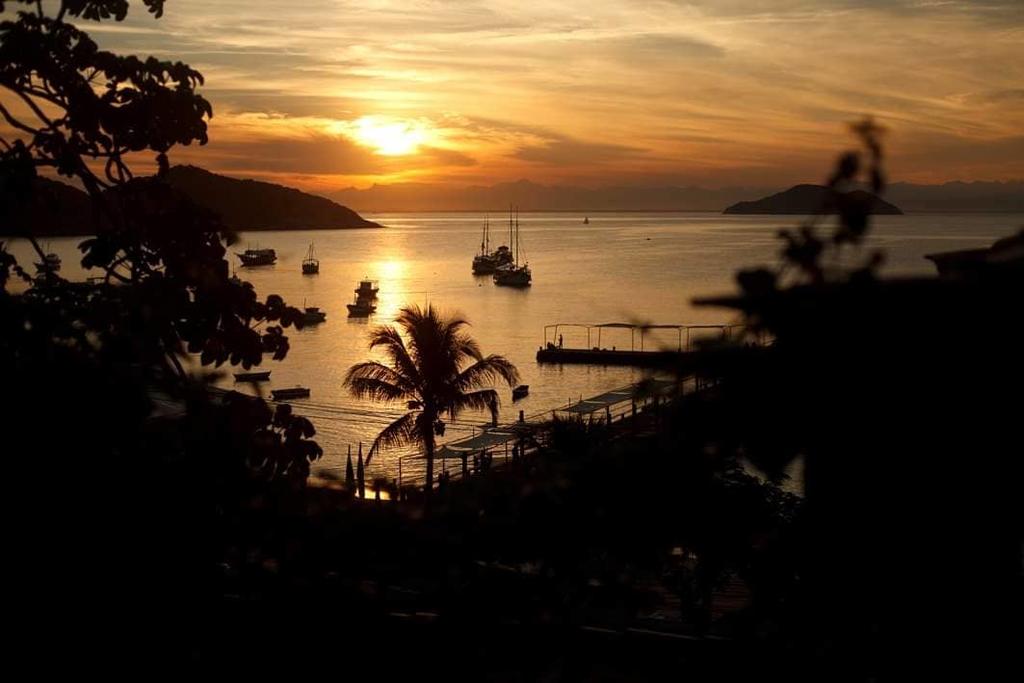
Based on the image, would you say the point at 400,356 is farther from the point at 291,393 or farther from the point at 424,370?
the point at 291,393

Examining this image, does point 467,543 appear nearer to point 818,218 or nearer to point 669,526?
point 669,526

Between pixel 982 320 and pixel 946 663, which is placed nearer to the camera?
pixel 982 320

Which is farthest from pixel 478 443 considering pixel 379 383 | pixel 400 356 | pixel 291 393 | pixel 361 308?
pixel 361 308

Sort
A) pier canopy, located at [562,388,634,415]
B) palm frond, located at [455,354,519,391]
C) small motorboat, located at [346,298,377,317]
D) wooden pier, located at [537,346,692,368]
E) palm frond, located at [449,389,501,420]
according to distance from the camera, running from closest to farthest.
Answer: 1. palm frond, located at [455,354,519,391]
2. palm frond, located at [449,389,501,420]
3. pier canopy, located at [562,388,634,415]
4. wooden pier, located at [537,346,692,368]
5. small motorboat, located at [346,298,377,317]

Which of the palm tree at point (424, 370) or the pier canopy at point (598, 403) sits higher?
the palm tree at point (424, 370)

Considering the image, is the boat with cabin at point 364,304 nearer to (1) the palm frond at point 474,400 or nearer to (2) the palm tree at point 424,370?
(1) the palm frond at point 474,400

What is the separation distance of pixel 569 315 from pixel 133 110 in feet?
267

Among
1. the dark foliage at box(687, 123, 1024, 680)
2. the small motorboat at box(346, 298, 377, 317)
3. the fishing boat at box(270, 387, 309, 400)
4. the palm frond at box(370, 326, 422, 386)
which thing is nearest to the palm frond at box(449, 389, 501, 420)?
the palm frond at box(370, 326, 422, 386)

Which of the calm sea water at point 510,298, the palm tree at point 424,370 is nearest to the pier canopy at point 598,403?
the calm sea water at point 510,298

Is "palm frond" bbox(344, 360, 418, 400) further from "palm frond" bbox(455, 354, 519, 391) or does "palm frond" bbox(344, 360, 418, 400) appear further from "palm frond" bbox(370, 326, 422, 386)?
"palm frond" bbox(455, 354, 519, 391)

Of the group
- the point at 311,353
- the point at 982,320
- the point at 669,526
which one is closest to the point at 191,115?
the point at 669,526

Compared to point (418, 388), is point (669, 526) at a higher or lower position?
higher

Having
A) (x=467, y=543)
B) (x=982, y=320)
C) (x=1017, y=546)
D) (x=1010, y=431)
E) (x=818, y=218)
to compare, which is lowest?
(x=467, y=543)

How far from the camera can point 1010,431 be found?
6.37 ft
